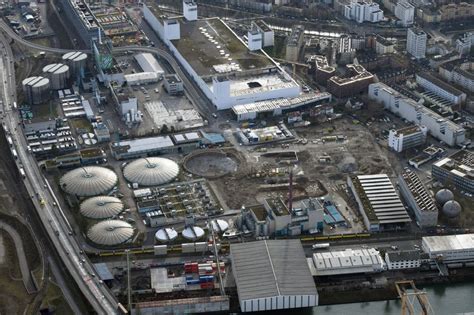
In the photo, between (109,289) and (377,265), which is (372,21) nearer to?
(377,265)

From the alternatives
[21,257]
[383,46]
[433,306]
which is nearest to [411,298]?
[433,306]

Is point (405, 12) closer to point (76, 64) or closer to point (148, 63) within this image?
point (148, 63)

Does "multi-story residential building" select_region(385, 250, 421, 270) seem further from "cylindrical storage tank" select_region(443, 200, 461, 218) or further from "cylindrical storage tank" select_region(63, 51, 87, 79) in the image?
"cylindrical storage tank" select_region(63, 51, 87, 79)

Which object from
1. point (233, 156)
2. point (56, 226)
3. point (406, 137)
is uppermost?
point (406, 137)

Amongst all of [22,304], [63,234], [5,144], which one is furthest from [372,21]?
[22,304]

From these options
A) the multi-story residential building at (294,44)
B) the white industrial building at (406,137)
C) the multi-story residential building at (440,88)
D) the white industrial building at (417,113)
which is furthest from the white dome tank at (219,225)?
the multi-story residential building at (294,44)

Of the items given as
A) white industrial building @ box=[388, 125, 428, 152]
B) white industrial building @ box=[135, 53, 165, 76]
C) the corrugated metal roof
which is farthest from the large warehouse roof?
white industrial building @ box=[135, 53, 165, 76]
